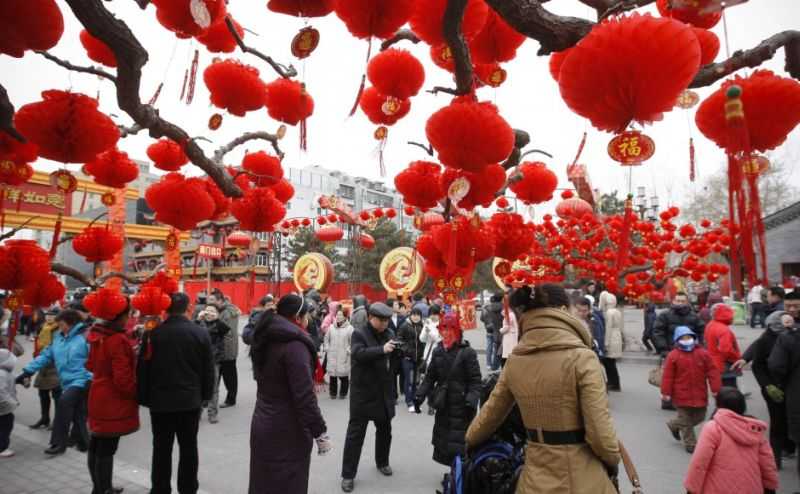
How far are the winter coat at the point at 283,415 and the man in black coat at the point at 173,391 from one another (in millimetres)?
1017

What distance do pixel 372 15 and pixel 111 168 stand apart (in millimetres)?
3208

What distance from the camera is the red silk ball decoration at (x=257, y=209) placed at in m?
4.38

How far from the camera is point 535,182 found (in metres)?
4.62

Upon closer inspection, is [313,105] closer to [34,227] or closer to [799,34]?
[799,34]

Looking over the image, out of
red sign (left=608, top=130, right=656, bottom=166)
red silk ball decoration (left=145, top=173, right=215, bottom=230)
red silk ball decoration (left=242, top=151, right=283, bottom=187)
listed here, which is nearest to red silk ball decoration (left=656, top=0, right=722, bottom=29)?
red sign (left=608, top=130, right=656, bottom=166)

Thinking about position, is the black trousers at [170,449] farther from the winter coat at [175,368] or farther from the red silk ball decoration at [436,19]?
the red silk ball decoration at [436,19]

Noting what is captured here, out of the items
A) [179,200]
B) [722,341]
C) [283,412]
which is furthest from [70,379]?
[722,341]

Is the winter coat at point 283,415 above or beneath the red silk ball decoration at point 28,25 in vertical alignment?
beneath

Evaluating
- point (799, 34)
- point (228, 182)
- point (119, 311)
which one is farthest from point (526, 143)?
point (119, 311)

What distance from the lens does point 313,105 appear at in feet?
14.0

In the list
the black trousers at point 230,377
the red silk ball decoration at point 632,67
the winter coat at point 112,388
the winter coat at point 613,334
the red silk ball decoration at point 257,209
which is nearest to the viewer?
the red silk ball decoration at point 632,67

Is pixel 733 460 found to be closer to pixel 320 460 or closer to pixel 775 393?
pixel 775 393

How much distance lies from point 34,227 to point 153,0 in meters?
20.2

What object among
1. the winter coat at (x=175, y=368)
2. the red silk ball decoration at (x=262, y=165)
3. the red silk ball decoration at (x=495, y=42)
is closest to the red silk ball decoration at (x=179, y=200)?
the red silk ball decoration at (x=262, y=165)
